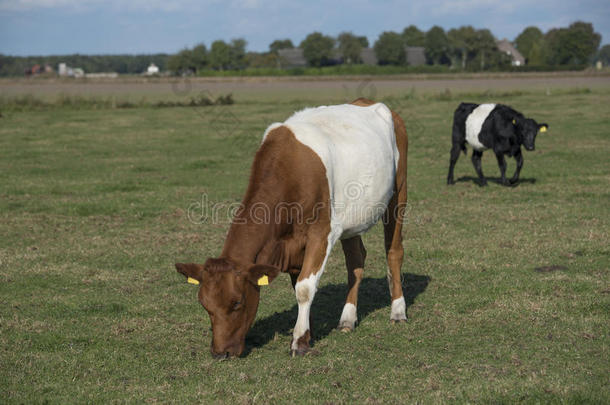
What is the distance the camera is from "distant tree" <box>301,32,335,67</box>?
390 feet

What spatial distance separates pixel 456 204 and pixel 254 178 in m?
8.12

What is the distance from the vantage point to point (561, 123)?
87.7 ft

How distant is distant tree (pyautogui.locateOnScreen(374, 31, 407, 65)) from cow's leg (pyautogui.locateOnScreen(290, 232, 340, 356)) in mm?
116037

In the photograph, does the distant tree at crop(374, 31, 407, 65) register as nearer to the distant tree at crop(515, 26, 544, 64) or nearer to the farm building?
the farm building

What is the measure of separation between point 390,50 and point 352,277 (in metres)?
116

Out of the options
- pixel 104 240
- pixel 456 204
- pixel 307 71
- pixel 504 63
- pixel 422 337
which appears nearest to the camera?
pixel 422 337

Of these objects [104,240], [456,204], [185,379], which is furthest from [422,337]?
[456,204]

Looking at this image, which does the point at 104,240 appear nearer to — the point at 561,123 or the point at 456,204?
the point at 456,204

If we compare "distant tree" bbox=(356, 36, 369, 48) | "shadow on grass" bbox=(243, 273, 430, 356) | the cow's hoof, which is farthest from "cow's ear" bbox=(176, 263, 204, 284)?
"distant tree" bbox=(356, 36, 369, 48)

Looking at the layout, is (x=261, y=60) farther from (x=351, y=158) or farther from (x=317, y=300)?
(x=351, y=158)

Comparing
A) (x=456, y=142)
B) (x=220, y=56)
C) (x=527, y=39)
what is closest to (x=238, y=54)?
(x=220, y=56)

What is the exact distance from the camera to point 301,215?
558 cm

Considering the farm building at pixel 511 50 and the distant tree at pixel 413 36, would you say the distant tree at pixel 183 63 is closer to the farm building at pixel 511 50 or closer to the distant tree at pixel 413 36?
the distant tree at pixel 413 36

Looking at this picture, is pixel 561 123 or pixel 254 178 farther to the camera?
pixel 561 123
